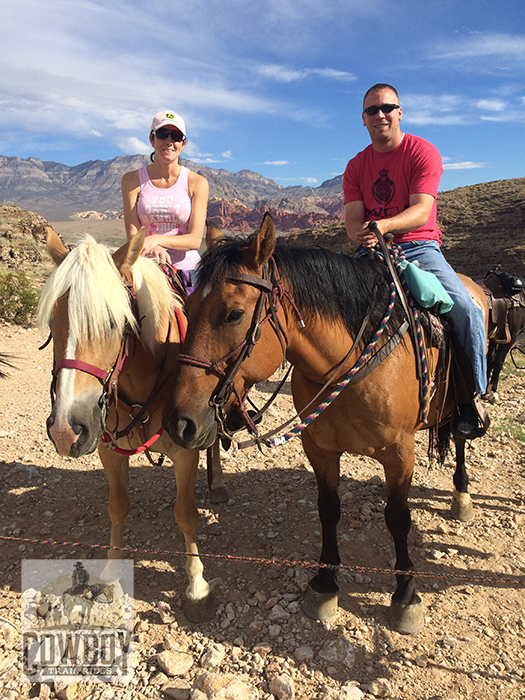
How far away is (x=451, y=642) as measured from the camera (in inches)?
98.3

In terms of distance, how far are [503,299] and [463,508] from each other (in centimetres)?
189

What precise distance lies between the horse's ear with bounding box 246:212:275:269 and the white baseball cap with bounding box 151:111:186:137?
1.93 meters

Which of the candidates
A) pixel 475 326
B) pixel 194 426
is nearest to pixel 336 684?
pixel 194 426

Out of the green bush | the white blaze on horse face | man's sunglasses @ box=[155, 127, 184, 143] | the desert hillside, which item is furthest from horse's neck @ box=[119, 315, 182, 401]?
the desert hillside

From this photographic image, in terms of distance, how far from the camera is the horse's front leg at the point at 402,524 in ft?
8.36

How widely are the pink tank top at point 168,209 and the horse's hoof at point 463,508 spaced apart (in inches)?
123

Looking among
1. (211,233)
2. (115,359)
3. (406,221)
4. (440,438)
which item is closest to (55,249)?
(115,359)

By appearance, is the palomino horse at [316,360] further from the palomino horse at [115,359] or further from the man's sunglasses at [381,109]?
the man's sunglasses at [381,109]

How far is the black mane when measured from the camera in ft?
6.40

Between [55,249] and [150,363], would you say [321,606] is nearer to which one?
[150,363]

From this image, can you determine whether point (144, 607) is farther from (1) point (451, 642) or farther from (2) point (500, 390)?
(2) point (500, 390)

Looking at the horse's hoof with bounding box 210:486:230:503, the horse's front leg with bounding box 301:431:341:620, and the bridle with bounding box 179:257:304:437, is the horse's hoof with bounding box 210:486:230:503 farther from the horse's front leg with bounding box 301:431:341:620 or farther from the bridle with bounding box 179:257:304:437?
the bridle with bounding box 179:257:304:437

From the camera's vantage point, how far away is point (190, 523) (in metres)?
2.90

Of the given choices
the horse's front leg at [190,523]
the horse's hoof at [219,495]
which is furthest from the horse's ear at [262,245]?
the horse's hoof at [219,495]
